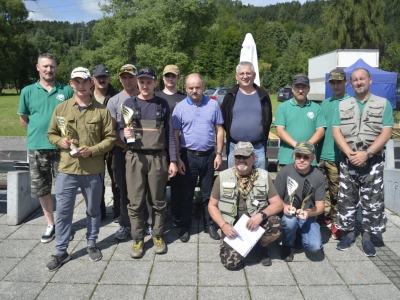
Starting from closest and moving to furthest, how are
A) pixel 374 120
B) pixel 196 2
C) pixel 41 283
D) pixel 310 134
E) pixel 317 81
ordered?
pixel 41 283 → pixel 374 120 → pixel 310 134 → pixel 317 81 → pixel 196 2

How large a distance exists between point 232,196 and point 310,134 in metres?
1.27

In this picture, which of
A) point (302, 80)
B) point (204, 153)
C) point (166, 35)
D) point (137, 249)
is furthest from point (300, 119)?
point (166, 35)

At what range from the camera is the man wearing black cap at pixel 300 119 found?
4.39 meters

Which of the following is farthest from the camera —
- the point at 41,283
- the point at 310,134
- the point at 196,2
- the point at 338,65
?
the point at 196,2

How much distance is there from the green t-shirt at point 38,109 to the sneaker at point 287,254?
280 centimetres

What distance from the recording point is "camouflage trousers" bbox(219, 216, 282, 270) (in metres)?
3.73

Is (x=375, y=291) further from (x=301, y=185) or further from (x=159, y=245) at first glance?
(x=159, y=245)

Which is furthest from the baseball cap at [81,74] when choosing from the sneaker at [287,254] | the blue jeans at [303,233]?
the sneaker at [287,254]

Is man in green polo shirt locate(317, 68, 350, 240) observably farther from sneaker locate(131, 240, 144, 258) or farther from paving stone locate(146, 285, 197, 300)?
sneaker locate(131, 240, 144, 258)

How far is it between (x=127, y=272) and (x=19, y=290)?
948 millimetres

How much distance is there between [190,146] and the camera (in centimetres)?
435

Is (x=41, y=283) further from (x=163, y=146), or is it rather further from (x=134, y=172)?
(x=163, y=146)

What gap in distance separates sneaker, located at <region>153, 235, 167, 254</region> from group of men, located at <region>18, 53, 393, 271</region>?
1 centimetres

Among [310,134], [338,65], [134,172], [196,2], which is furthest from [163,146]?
[196,2]
